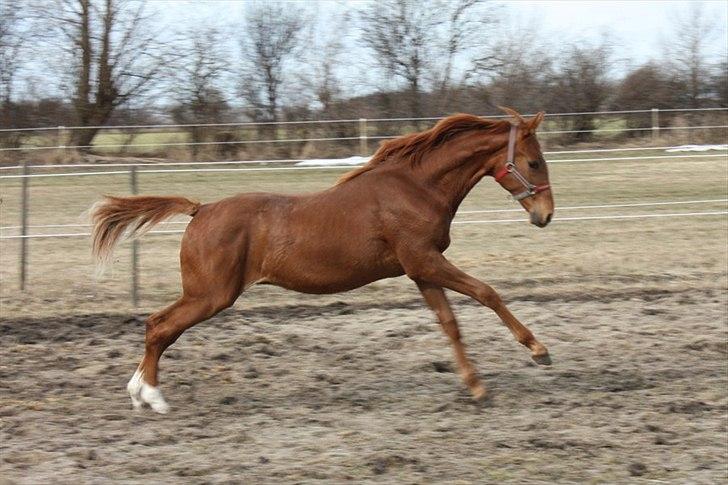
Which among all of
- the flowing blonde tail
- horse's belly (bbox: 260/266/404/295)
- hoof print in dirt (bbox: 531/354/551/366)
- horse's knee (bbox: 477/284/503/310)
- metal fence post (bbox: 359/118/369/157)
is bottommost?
hoof print in dirt (bbox: 531/354/551/366)

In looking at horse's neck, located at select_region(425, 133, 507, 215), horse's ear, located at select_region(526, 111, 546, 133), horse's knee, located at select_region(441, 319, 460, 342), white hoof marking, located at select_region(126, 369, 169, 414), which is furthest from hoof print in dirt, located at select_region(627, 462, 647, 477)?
white hoof marking, located at select_region(126, 369, 169, 414)

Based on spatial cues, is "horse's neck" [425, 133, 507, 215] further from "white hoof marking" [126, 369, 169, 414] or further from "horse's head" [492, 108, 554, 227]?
"white hoof marking" [126, 369, 169, 414]

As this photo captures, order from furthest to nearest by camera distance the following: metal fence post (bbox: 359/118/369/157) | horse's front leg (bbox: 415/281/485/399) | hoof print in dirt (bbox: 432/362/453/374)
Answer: metal fence post (bbox: 359/118/369/157) < hoof print in dirt (bbox: 432/362/453/374) < horse's front leg (bbox: 415/281/485/399)

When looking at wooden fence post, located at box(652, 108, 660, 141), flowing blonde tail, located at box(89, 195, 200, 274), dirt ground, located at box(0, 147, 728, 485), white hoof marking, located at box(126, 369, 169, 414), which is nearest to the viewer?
dirt ground, located at box(0, 147, 728, 485)

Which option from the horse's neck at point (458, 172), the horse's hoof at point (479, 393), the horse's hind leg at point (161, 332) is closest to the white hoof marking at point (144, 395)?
the horse's hind leg at point (161, 332)

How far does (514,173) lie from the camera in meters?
5.62

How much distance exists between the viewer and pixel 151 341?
18.0ft

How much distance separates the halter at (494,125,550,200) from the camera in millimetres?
5621

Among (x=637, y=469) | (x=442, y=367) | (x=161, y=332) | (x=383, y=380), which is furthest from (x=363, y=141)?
(x=637, y=469)

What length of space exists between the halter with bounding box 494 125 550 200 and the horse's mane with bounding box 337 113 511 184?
0.11 metres

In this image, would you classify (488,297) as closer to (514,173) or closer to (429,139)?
(514,173)

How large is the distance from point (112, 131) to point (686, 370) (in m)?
18.8

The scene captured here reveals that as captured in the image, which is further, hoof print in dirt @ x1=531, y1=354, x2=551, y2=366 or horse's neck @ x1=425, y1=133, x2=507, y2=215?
horse's neck @ x1=425, y1=133, x2=507, y2=215

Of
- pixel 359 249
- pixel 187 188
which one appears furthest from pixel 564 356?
pixel 187 188
